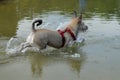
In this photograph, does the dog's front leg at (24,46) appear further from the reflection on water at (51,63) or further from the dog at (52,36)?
the reflection on water at (51,63)

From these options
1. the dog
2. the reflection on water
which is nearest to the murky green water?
the reflection on water

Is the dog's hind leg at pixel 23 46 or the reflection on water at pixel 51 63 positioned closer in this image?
the reflection on water at pixel 51 63

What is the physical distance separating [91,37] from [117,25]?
234 cm

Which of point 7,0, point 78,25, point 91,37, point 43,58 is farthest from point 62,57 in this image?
point 7,0

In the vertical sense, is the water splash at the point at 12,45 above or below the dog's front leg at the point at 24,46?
below

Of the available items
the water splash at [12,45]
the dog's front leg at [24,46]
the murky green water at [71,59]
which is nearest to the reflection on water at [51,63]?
the murky green water at [71,59]

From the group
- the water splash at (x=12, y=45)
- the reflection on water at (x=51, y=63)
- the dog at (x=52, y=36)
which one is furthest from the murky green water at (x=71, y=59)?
the dog at (x=52, y=36)

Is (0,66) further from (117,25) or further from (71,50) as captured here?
(117,25)

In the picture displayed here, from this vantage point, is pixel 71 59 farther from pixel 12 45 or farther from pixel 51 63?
pixel 12 45

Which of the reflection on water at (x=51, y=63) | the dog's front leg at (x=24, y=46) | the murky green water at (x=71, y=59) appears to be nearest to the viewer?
the murky green water at (x=71, y=59)

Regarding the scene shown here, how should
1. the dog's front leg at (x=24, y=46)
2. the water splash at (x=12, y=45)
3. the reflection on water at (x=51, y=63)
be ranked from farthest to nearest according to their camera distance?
the water splash at (x=12, y=45) < the dog's front leg at (x=24, y=46) < the reflection on water at (x=51, y=63)

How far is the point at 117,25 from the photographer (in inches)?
518

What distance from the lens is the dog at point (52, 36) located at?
29.4ft

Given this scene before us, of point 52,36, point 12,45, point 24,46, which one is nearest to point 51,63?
point 52,36
